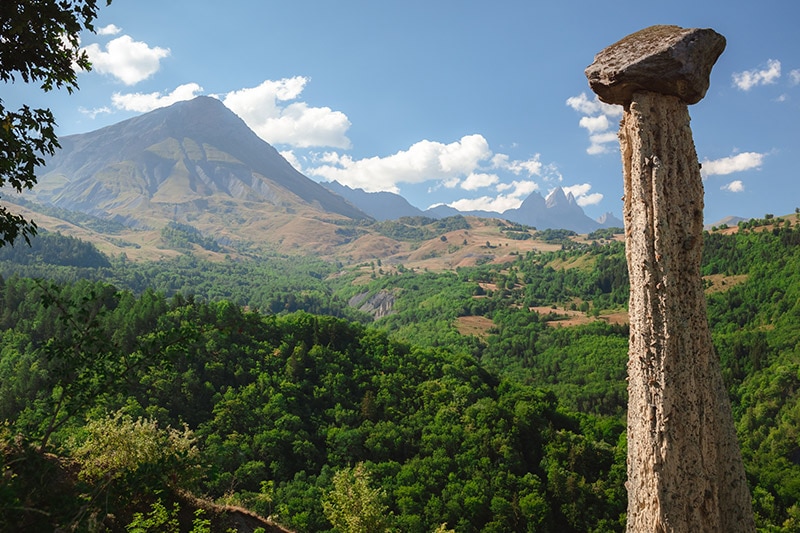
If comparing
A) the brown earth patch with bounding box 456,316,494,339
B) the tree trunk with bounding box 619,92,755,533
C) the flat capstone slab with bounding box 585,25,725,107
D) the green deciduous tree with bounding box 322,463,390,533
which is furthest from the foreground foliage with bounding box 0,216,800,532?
the brown earth patch with bounding box 456,316,494,339

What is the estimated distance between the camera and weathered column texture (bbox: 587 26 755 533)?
309 inches

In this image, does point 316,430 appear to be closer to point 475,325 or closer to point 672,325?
point 672,325

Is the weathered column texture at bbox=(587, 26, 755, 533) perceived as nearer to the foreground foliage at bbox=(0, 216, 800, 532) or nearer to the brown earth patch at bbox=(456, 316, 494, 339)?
the foreground foliage at bbox=(0, 216, 800, 532)

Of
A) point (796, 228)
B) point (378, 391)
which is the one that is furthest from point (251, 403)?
point (796, 228)

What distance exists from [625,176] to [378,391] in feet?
135

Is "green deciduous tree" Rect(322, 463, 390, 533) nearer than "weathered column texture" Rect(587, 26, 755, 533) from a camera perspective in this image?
No

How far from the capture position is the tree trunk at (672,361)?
782 centimetres

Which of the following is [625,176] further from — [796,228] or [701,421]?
[796,228]

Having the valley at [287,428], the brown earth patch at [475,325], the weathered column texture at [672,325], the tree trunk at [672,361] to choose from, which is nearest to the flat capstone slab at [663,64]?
the weathered column texture at [672,325]

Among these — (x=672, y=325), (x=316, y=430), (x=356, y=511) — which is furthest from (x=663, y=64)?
(x=316, y=430)

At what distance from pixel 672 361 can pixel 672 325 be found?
605mm

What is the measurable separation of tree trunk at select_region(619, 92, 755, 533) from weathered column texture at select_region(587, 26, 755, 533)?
2cm

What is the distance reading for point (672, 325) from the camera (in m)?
7.97

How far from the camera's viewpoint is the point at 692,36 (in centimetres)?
817
